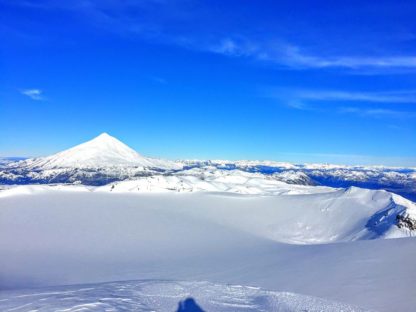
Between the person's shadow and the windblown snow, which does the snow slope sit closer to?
the windblown snow

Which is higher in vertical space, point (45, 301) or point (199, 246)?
point (45, 301)

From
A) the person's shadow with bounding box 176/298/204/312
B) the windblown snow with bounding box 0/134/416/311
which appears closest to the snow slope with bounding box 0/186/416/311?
the windblown snow with bounding box 0/134/416/311

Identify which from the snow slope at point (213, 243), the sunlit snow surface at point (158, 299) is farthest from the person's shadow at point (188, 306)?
the snow slope at point (213, 243)

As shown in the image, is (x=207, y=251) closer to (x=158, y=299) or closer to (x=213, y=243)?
(x=213, y=243)

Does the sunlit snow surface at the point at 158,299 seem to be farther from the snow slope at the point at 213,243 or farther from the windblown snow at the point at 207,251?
the snow slope at the point at 213,243

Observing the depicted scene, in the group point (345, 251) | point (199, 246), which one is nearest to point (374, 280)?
point (345, 251)

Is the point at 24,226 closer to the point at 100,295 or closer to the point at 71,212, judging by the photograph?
the point at 71,212

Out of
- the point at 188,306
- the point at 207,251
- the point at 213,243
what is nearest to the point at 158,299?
the point at 188,306
